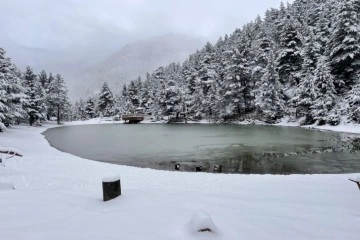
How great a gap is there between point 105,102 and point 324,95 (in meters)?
73.9

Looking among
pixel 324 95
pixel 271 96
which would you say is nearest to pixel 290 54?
pixel 271 96

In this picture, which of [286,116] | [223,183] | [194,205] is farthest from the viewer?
[286,116]

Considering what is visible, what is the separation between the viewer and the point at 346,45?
42.1m

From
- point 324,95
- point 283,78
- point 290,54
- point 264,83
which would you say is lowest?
point 324,95

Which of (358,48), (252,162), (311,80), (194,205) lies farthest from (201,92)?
(194,205)

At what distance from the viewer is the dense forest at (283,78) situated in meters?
42.3

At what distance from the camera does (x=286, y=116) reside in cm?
5341

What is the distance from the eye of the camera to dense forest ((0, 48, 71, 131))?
134ft

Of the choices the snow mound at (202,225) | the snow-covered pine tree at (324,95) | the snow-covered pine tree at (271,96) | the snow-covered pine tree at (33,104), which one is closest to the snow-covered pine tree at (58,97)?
the snow-covered pine tree at (33,104)

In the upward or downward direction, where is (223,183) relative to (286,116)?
downward

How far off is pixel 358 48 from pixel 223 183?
40.0 meters

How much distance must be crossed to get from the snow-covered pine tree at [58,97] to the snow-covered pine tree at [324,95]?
61320mm

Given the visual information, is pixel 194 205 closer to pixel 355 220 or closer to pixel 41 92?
pixel 355 220

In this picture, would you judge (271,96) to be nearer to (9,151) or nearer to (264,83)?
(264,83)
